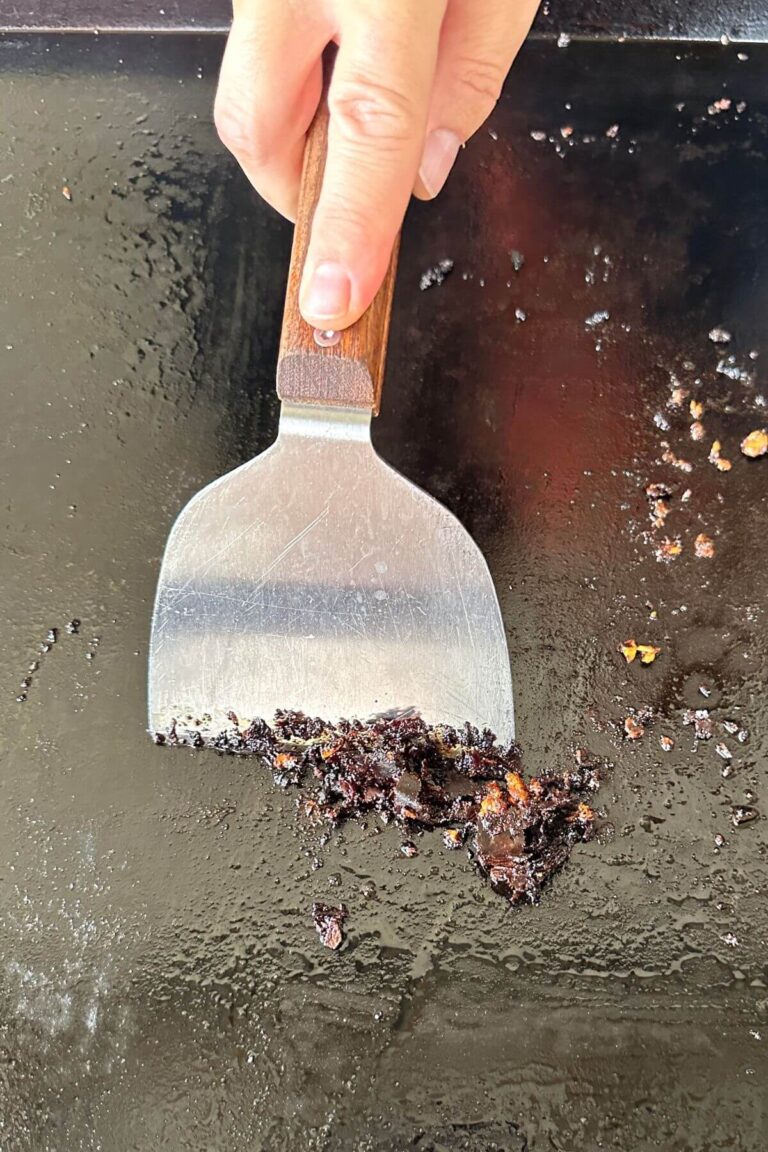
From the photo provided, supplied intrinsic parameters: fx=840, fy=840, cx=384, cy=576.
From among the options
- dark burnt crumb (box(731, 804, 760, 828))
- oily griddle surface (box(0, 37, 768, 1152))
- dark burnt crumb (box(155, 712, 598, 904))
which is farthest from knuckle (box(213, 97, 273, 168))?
dark burnt crumb (box(731, 804, 760, 828))

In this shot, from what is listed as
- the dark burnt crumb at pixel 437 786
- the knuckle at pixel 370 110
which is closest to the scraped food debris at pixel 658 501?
the dark burnt crumb at pixel 437 786

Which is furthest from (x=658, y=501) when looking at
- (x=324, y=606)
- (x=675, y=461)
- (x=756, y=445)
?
(x=324, y=606)

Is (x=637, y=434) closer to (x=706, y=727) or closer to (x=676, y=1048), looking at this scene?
(x=706, y=727)

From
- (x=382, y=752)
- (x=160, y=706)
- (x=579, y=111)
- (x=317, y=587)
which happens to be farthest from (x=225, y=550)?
(x=579, y=111)

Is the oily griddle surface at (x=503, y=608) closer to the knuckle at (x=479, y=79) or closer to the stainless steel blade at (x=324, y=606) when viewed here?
the stainless steel blade at (x=324, y=606)

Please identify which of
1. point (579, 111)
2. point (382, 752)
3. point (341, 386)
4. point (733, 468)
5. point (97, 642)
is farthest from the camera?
point (579, 111)

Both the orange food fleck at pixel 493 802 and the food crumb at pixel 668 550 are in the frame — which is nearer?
the orange food fleck at pixel 493 802
